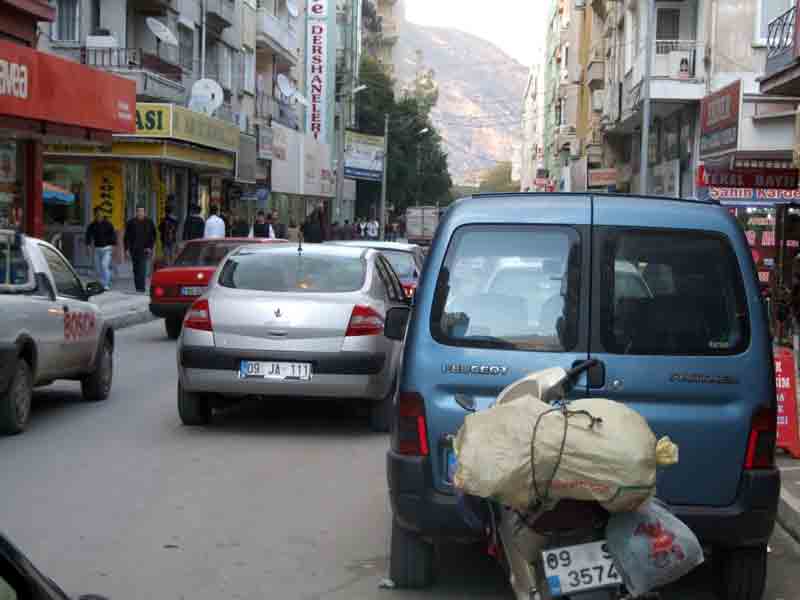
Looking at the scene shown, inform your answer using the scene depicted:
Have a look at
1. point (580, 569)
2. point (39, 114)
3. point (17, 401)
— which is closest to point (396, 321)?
point (580, 569)

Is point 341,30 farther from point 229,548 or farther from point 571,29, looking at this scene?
point 229,548

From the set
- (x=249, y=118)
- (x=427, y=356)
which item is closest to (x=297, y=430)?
(x=427, y=356)

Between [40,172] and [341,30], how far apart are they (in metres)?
58.1

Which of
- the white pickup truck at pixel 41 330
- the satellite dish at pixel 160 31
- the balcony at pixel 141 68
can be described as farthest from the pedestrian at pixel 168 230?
the white pickup truck at pixel 41 330

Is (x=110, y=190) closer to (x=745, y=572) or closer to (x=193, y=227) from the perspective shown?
(x=193, y=227)

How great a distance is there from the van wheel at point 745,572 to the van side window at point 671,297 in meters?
0.92

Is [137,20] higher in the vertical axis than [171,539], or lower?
higher

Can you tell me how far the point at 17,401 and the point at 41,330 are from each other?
2.50 feet

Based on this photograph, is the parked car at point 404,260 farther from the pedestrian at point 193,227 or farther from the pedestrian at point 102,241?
the pedestrian at point 193,227

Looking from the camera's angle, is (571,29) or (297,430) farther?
(571,29)

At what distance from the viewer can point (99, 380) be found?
504 inches

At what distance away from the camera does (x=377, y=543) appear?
7.26 m

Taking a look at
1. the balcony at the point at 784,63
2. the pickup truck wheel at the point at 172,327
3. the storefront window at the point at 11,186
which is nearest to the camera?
the balcony at the point at 784,63

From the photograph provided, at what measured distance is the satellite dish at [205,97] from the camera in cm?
3912
